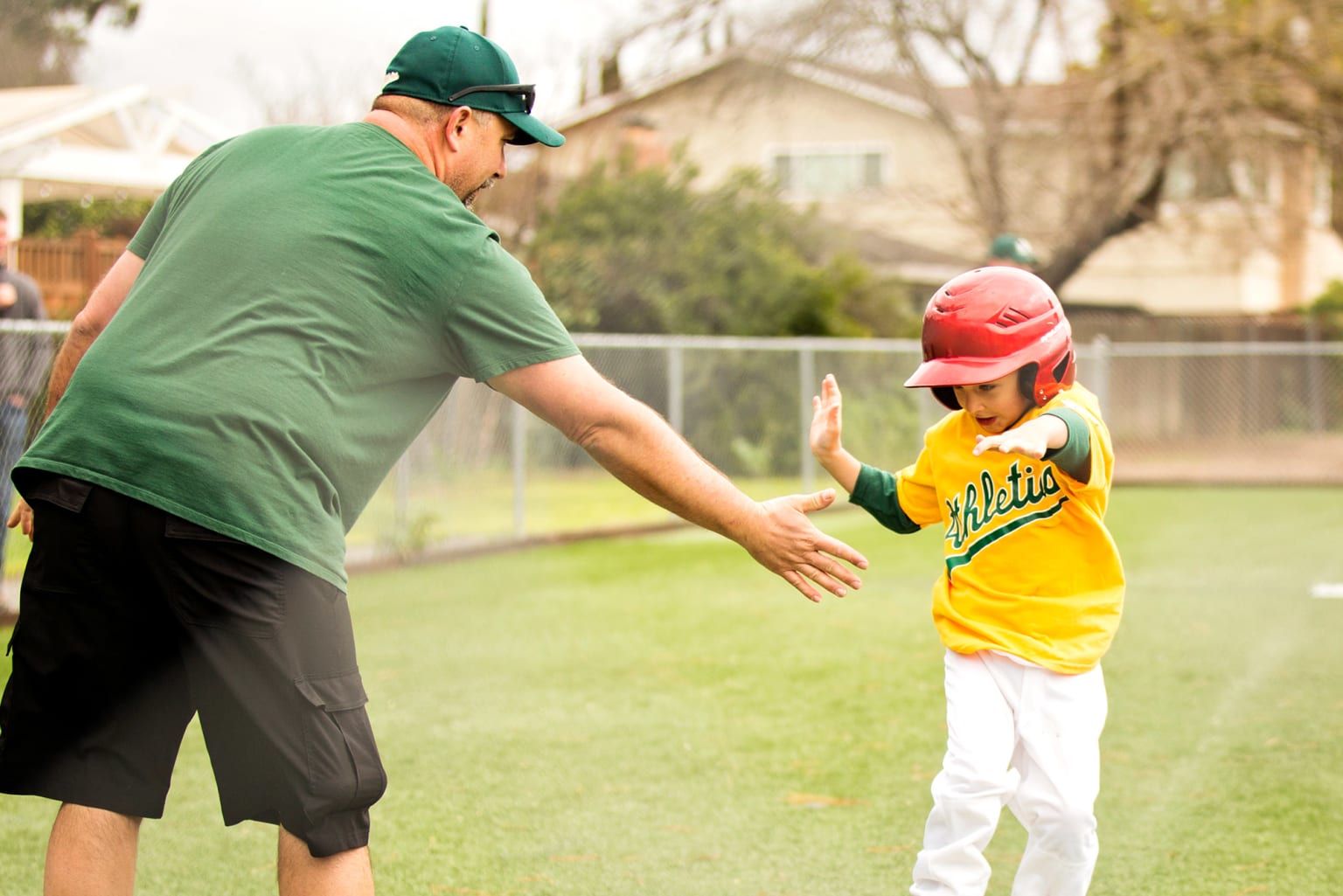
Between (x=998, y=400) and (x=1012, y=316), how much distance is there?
0.66 ft

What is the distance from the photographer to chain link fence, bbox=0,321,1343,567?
11672 millimetres

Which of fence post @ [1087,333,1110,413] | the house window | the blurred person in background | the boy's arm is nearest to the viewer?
the boy's arm

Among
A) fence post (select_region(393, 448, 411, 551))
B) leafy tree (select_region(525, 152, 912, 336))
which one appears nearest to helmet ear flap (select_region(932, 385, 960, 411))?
fence post (select_region(393, 448, 411, 551))

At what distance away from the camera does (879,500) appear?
3766mm

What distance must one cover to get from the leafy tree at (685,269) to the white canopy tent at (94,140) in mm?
4808

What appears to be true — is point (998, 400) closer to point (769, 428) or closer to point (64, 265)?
point (769, 428)

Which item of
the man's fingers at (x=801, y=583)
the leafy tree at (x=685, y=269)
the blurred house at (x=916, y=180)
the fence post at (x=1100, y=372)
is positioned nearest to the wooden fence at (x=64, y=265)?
the leafy tree at (x=685, y=269)

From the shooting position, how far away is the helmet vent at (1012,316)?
331cm

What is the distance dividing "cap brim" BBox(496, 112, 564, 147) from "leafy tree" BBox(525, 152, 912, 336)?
→ 1606cm

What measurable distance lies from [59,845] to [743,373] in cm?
1264

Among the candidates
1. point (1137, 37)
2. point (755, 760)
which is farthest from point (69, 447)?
point (1137, 37)

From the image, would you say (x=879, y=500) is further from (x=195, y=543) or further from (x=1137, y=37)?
(x=1137, y=37)

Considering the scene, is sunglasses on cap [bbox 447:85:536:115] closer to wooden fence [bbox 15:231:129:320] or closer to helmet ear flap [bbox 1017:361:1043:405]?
helmet ear flap [bbox 1017:361:1043:405]

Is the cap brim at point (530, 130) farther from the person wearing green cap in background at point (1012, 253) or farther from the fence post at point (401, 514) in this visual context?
the fence post at point (401, 514)
